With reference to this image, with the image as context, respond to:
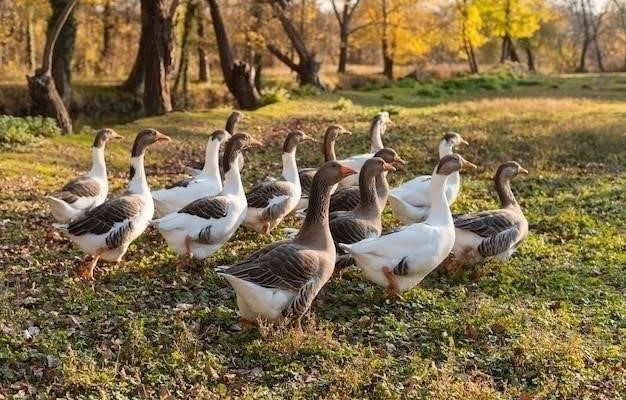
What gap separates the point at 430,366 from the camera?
6.66 m

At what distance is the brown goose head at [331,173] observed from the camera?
7531mm

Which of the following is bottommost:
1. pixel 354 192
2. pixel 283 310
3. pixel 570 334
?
pixel 570 334

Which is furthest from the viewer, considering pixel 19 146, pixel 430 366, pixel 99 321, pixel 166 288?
pixel 19 146

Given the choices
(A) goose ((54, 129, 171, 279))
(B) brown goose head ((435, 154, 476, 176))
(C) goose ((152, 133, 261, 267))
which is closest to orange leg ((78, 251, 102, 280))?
(A) goose ((54, 129, 171, 279))

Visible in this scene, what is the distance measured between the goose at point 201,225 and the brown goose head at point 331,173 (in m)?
1.62

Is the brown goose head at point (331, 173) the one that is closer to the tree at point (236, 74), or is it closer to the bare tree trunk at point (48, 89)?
the bare tree trunk at point (48, 89)

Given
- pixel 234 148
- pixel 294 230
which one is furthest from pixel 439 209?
pixel 234 148

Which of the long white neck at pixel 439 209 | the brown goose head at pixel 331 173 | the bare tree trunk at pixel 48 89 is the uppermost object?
the bare tree trunk at pixel 48 89

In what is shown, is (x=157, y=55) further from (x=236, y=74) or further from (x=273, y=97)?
(x=273, y=97)

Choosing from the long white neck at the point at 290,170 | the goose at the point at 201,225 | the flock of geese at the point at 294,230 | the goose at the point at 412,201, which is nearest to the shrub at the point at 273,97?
the flock of geese at the point at 294,230

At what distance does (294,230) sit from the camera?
892 cm

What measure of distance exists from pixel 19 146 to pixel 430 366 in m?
12.9

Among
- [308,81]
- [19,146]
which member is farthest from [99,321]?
[308,81]

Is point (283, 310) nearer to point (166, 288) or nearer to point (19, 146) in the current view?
point (166, 288)
